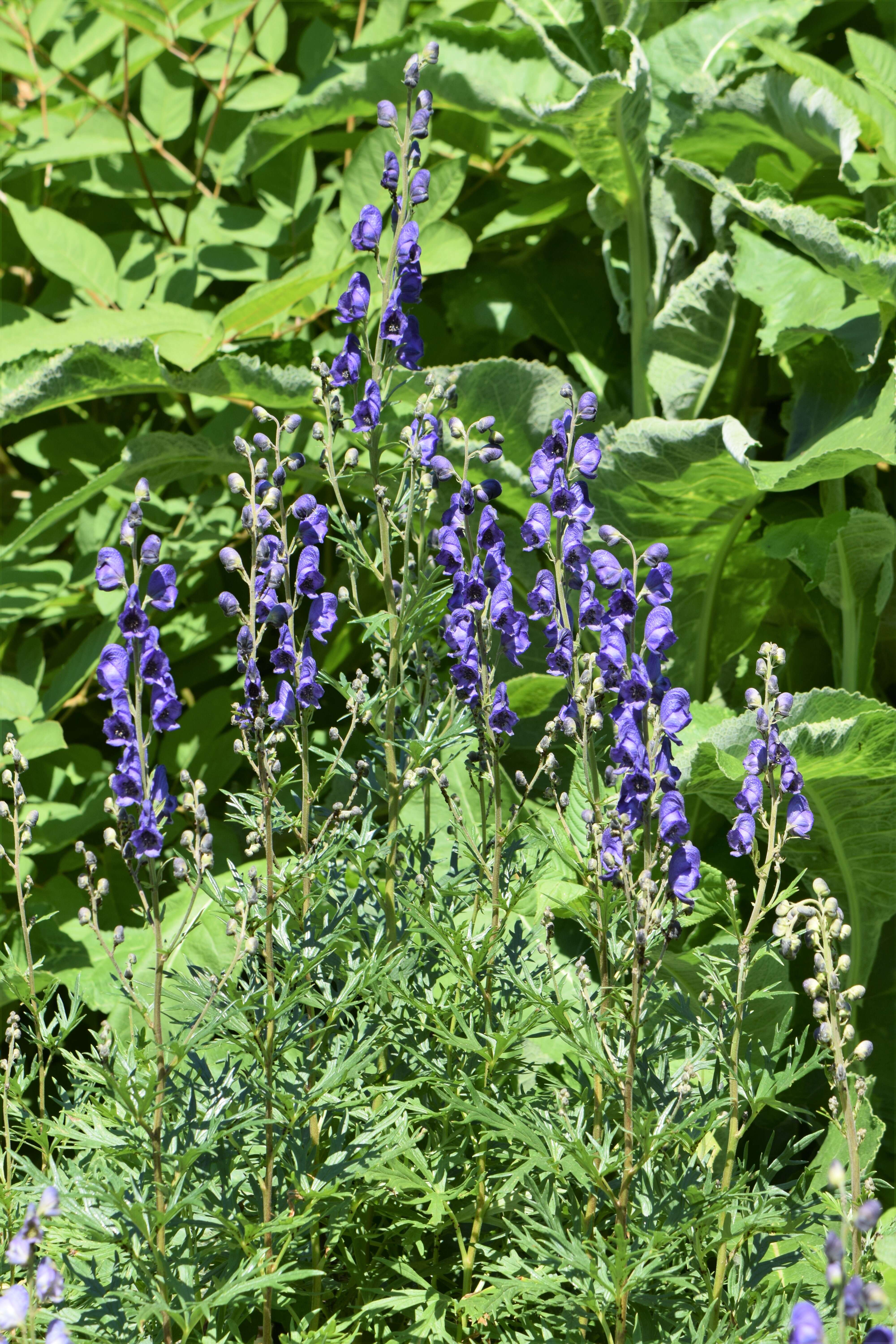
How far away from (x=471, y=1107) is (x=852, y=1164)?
44cm

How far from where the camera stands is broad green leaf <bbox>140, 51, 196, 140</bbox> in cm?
268

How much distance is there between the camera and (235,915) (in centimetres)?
135

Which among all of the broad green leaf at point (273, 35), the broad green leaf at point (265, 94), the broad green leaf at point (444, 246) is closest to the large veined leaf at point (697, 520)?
the broad green leaf at point (444, 246)

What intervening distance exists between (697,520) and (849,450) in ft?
1.30

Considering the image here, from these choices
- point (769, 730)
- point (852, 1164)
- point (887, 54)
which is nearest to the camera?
point (852, 1164)

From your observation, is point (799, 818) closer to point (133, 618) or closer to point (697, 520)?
point (133, 618)

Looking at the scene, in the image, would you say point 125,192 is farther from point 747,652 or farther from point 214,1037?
point 214,1037

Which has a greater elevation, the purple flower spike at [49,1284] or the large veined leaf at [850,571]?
the large veined leaf at [850,571]

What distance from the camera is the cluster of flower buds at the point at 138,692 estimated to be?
3.85 ft

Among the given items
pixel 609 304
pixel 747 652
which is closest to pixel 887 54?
pixel 609 304

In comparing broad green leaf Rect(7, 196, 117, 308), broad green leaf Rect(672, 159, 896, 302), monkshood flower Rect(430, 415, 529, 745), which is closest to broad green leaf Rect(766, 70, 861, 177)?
broad green leaf Rect(672, 159, 896, 302)

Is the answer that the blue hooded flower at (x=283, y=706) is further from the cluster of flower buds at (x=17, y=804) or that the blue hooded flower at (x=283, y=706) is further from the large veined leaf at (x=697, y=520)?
the large veined leaf at (x=697, y=520)

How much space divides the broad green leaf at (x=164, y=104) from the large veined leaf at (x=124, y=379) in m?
0.80

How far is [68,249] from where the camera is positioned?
2414 mm
